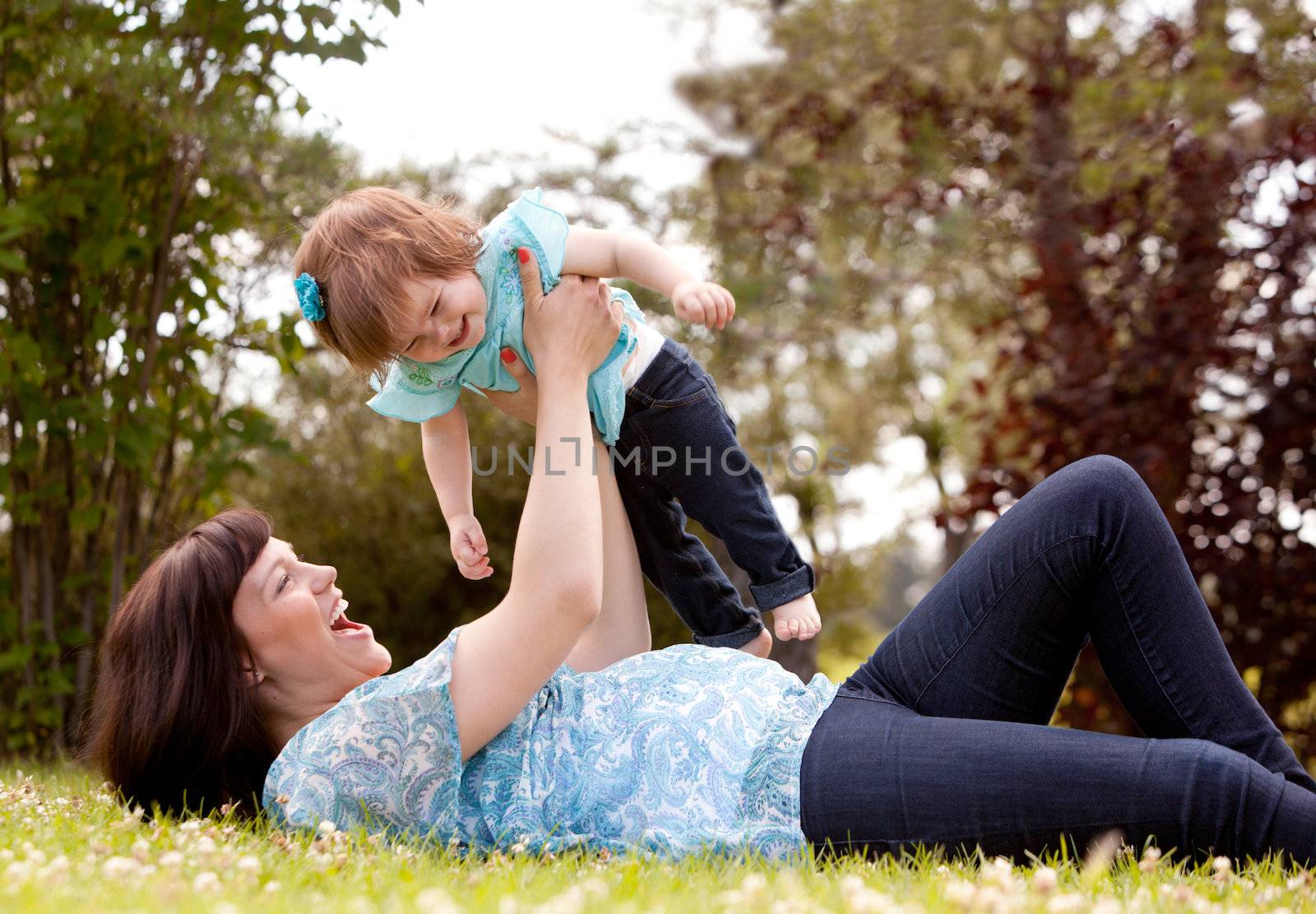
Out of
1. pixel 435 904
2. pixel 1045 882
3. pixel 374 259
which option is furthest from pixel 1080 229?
pixel 435 904

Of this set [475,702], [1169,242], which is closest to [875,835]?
[475,702]

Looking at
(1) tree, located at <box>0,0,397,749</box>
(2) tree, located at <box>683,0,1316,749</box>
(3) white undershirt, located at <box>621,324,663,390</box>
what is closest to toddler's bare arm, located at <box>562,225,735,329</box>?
(3) white undershirt, located at <box>621,324,663,390</box>

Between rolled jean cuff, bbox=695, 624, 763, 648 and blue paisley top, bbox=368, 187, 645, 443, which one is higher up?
blue paisley top, bbox=368, 187, 645, 443

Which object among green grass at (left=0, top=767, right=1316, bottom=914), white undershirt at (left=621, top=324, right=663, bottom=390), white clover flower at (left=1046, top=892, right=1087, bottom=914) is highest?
white undershirt at (left=621, top=324, right=663, bottom=390)

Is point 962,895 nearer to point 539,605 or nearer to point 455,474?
point 539,605

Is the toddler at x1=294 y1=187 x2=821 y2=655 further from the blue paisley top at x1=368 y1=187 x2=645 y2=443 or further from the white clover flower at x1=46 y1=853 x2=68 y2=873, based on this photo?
the white clover flower at x1=46 y1=853 x2=68 y2=873

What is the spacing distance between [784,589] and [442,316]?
966mm

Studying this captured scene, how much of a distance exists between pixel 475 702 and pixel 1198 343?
3.75m

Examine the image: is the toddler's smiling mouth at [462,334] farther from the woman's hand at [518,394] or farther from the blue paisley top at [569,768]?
the blue paisley top at [569,768]

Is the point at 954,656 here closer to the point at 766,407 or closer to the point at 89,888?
the point at 89,888

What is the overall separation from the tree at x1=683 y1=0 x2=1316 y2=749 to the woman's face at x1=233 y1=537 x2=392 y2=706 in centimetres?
333

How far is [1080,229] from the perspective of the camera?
5.87 meters

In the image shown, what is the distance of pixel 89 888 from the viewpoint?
131cm

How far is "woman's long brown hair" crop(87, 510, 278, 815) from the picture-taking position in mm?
1942
